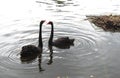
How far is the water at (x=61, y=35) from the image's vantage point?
11008mm

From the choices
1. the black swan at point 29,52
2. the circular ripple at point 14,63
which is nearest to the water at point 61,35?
the circular ripple at point 14,63

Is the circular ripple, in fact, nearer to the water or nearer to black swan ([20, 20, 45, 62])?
the water

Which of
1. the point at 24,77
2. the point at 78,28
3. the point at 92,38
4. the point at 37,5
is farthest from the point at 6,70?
the point at 37,5

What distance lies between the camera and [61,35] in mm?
15625

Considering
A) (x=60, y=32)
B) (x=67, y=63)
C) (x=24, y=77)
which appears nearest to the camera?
(x=24, y=77)

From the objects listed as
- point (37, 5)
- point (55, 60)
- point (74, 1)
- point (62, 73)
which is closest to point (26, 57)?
point (55, 60)

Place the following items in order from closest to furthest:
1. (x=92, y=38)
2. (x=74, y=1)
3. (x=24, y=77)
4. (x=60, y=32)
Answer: (x=24, y=77) < (x=92, y=38) < (x=60, y=32) < (x=74, y=1)

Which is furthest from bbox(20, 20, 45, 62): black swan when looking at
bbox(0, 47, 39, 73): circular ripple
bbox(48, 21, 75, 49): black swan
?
bbox(48, 21, 75, 49): black swan

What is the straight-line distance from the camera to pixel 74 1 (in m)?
25.0

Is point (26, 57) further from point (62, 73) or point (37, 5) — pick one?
point (37, 5)

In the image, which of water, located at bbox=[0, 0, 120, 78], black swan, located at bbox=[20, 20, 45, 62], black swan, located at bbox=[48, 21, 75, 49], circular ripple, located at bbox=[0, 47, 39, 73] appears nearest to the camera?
water, located at bbox=[0, 0, 120, 78]

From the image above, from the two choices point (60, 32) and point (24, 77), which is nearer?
point (24, 77)

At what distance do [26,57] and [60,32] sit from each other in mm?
4220

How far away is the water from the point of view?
1101 cm
